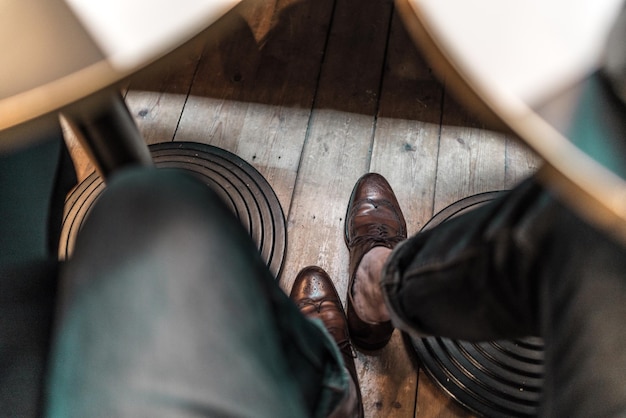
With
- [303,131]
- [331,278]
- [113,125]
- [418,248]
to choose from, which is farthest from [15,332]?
[303,131]

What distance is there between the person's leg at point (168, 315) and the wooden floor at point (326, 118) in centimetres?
57

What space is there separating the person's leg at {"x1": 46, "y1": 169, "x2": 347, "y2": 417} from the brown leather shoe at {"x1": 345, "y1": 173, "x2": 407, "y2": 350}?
443 millimetres

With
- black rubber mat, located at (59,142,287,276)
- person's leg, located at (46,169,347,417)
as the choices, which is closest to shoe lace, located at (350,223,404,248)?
black rubber mat, located at (59,142,287,276)

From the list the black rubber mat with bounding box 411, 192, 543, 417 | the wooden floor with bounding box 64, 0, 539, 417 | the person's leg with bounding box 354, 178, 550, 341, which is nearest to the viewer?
the person's leg with bounding box 354, 178, 550, 341

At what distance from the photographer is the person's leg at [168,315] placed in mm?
564

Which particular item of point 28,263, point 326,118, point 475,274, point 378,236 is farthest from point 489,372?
point 28,263

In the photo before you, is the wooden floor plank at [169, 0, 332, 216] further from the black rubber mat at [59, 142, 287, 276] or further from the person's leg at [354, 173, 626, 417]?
the person's leg at [354, 173, 626, 417]

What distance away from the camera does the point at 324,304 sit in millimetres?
1112

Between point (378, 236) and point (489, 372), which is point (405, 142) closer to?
point (378, 236)

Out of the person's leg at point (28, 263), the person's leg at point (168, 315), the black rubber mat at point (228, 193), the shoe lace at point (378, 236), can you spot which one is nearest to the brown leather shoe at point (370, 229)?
the shoe lace at point (378, 236)

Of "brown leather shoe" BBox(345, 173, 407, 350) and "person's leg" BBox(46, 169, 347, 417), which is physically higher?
"person's leg" BBox(46, 169, 347, 417)

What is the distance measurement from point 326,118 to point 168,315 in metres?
0.86

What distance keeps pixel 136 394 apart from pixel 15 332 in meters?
0.18

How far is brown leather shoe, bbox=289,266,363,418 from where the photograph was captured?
1.07 meters
